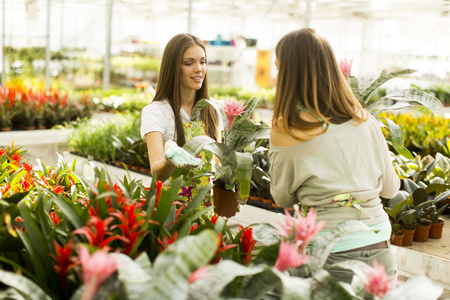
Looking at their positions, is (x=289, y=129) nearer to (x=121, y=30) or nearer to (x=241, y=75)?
(x=241, y=75)

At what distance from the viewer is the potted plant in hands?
1827 mm

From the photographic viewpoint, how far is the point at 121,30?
19.7 meters

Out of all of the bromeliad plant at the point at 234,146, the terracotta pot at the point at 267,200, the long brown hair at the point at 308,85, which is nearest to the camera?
the long brown hair at the point at 308,85

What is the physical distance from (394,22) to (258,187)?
1315 centimetres

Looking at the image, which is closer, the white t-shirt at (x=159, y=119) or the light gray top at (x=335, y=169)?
the light gray top at (x=335, y=169)

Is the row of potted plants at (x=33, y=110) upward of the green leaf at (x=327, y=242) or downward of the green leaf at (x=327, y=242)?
downward

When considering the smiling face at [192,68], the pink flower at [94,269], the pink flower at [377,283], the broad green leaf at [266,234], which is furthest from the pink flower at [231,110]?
the pink flower at [94,269]

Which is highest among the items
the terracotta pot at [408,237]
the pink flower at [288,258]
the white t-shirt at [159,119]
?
the white t-shirt at [159,119]

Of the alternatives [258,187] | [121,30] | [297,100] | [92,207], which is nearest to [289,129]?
[297,100]

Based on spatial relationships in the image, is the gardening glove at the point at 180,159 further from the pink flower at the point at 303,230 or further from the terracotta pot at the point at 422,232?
the terracotta pot at the point at 422,232

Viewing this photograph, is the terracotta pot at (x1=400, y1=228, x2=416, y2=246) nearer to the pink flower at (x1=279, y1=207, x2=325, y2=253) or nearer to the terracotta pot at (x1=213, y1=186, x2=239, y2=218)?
the terracotta pot at (x1=213, y1=186, x2=239, y2=218)

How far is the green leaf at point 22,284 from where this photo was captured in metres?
0.98

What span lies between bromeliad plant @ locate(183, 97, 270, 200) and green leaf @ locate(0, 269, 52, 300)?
34.7 inches

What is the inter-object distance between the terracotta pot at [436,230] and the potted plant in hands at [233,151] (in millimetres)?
1779
